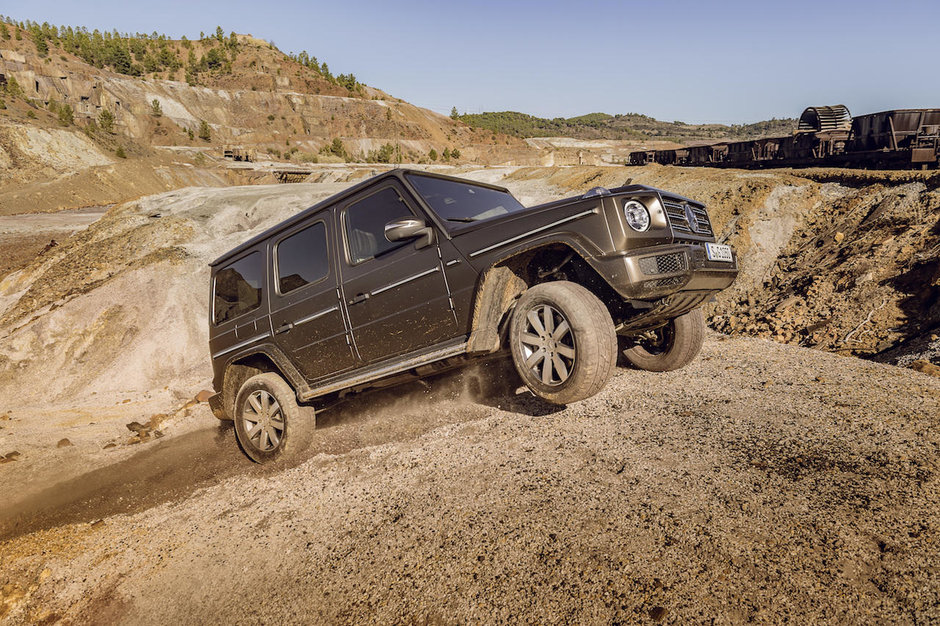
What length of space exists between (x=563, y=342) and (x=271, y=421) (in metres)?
2.97

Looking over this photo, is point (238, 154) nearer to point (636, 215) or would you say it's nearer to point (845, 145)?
point (845, 145)

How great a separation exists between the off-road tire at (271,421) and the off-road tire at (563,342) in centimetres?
229

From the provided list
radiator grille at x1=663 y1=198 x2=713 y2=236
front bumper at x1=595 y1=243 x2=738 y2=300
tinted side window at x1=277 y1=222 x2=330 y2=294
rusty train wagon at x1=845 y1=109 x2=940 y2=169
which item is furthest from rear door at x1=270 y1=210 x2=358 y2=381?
rusty train wagon at x1=845 y1=109 x2=940 y2=169

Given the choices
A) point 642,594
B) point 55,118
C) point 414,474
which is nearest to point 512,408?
point 414,474

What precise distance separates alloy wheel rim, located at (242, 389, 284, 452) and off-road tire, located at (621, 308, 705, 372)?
3.58 metres

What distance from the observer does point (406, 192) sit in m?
3.80

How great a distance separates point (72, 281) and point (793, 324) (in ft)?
53.8

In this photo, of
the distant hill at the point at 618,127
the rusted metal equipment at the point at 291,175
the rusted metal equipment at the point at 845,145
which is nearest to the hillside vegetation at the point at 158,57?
the distant hill at the point at 618,127

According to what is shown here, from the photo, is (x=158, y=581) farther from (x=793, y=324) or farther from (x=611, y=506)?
(x=793, y=324)

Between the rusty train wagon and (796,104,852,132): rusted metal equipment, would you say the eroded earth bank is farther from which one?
(796,104,852,132): rusted metal equipment

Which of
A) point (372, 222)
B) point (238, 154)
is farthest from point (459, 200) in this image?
point (238, 154)

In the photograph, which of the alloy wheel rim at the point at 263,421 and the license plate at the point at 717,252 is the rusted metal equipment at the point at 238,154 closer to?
the alloy wheel rim at the point at 263,421

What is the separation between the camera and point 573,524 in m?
2.41

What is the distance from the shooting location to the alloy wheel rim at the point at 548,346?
10.0 ft
